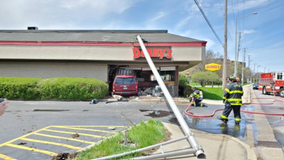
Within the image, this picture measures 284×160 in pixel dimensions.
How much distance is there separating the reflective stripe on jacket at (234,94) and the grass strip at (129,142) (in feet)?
11.3

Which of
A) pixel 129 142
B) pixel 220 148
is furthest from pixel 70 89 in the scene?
pixel 220 148

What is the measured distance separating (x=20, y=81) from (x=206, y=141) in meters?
13.1

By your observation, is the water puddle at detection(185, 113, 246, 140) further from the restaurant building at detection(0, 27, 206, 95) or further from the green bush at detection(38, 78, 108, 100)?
the restaurant building at detection(0, 27, 206, 95)

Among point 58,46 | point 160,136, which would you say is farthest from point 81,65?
point 160,136

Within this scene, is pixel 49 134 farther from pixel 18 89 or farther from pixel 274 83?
pixel 274 83

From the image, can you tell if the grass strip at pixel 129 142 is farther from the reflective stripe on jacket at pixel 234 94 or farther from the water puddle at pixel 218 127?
the reflective stripe on jacket at pixel 234 94

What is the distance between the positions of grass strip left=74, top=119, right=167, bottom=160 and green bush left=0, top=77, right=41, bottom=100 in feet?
35.4

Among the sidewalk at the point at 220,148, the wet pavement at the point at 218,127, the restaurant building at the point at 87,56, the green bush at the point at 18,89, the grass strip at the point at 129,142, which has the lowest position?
the wet pavement at the point at 218,127

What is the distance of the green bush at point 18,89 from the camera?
521 inches

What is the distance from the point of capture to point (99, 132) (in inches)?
233

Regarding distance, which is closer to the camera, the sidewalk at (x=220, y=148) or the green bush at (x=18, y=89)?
the sidewalk at (x=220, y=148)

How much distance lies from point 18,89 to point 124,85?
7206mm

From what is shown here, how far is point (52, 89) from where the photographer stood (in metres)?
13.2

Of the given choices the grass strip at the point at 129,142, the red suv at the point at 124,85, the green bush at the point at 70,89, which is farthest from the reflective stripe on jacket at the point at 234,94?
the green bush at the point at 70,89
